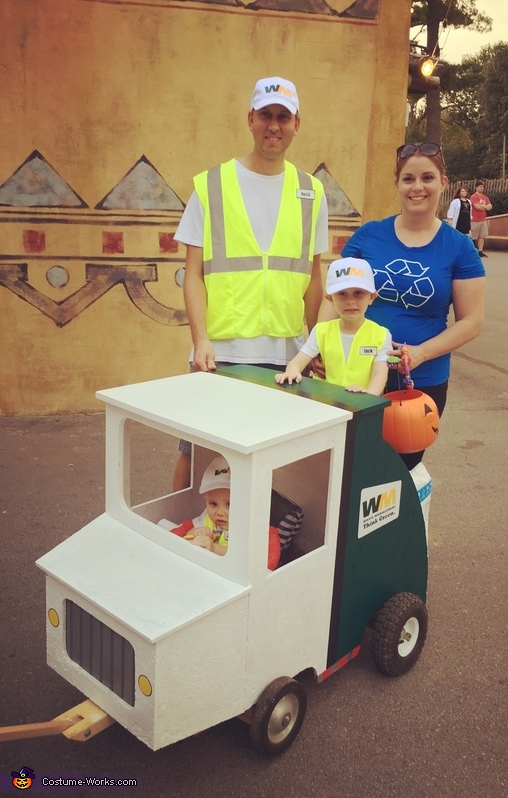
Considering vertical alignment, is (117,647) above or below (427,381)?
below

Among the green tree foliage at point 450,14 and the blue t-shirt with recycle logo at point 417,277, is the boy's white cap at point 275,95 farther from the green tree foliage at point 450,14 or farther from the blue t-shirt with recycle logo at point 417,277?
the green tree foliage at point 450,14

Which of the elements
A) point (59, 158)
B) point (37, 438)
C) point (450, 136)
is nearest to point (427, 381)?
point (37, 438)

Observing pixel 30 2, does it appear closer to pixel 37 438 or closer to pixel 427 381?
pixel 37 438

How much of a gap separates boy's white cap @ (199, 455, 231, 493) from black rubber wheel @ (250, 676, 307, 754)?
673 mm

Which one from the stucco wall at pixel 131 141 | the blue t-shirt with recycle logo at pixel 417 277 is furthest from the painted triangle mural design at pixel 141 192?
the blue t-shirt with recycle logo at pixel 417 277

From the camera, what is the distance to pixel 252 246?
295 cm

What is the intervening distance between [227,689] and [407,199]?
191 cm

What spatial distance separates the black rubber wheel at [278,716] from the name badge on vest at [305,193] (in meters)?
1.91

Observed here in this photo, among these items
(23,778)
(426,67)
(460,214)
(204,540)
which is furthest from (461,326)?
(460,214)

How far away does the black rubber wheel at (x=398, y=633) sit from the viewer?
268cm

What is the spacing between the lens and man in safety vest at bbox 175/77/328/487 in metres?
2.92

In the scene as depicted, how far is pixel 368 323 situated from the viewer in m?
2.81

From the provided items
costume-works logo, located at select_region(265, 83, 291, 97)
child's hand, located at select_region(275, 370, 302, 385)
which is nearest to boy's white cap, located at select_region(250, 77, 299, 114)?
costume-works logo, located at select_region(265, 83, 291, 97)

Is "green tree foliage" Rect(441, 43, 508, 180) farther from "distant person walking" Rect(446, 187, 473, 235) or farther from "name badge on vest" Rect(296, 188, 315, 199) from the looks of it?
"name badge on vest" Rect(296, 188, 315, 199)
